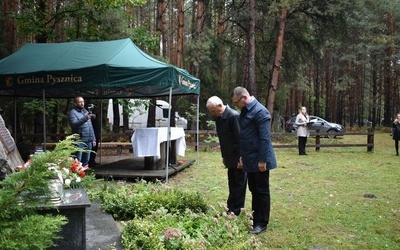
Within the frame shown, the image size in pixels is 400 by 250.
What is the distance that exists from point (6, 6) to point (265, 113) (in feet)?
51.7

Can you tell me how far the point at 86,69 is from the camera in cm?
746

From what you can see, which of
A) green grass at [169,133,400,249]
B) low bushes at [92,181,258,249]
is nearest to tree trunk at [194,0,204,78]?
green grass at [169,133,400,249]

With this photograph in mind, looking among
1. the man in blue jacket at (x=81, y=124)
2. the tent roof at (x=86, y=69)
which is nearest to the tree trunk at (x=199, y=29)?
the tent roof at (x=86, y=69)

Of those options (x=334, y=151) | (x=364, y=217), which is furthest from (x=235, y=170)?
(x=334, y=151)

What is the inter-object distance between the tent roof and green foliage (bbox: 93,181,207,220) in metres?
2.87

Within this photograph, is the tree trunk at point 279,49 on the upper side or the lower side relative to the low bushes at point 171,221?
upper

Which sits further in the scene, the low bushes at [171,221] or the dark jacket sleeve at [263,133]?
the dark jacket sleeve at [263,133]

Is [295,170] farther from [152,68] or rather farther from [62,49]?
[62,49]

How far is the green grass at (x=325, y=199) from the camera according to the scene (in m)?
4.44

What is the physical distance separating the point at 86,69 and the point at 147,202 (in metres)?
3.72

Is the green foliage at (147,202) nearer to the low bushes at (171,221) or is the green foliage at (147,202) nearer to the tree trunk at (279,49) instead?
the low bushes at (171,221)

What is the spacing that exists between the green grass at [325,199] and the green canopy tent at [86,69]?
7.58 ft

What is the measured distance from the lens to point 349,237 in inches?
177

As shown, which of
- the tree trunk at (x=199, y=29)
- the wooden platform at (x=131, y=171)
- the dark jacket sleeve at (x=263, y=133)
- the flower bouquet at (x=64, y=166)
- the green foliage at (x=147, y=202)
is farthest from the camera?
the tree trunk at (x=199, y=29)
